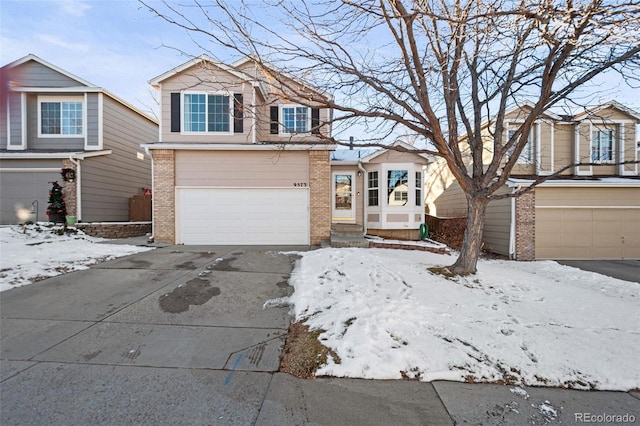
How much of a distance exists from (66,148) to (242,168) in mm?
8232

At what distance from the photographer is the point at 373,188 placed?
1220 centimetres

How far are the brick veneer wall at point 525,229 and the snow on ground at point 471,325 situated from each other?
4034mm

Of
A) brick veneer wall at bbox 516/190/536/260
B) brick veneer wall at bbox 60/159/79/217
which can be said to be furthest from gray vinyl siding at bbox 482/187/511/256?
brick veneer wall at bbox 60/159/79/217

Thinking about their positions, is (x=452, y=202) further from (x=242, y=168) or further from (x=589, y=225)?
(x=242, y=168)

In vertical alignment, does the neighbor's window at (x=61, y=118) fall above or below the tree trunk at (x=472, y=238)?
above

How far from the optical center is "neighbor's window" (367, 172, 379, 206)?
12.1 metres

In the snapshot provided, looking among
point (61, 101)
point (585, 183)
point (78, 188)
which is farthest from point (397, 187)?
point (61, 101)

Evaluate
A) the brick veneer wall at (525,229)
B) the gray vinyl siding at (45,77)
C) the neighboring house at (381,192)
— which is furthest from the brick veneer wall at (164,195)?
the brick veneer wall at (525,229)

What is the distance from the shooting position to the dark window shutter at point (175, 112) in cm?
1059

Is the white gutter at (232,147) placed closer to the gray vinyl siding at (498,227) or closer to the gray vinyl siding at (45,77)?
the gray vinyl siding at (45,77)

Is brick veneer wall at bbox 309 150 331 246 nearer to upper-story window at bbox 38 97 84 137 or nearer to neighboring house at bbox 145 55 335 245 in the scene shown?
neighboring house at bbox 145 55 335 245

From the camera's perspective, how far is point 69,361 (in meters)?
3.08

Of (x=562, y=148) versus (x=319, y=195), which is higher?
(x=562, y=148)

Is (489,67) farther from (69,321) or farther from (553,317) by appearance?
(69,321)
